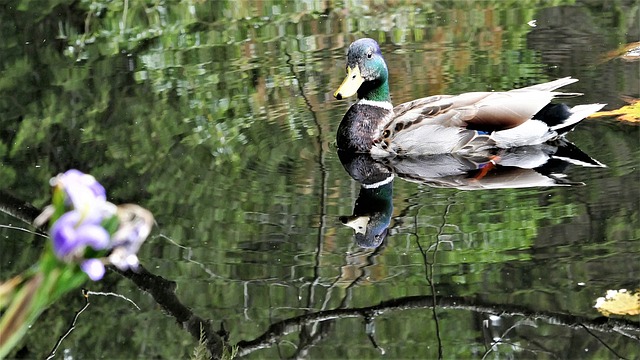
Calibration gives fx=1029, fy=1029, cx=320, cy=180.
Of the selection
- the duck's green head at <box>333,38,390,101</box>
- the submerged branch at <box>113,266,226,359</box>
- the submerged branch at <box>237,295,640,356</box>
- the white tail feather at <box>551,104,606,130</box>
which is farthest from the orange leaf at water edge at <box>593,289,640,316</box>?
the duck's green head at <box>333,38,390,101</box>

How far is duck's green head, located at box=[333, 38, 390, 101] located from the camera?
634 centimetres

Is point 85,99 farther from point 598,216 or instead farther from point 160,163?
point 598,216

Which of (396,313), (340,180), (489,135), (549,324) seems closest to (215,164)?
(340,180)

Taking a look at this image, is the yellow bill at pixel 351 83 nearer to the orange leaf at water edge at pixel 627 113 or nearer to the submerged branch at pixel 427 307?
the orange leaf at water edge at pixel 627 113

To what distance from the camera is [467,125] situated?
236 inches

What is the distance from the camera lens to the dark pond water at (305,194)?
159 inches

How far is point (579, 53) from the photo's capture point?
25.5 ft

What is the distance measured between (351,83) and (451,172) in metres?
1.00

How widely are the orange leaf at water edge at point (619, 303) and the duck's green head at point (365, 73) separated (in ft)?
8.51

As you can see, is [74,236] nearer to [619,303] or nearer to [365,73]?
[619,303]

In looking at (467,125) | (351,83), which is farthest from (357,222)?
(351,83)

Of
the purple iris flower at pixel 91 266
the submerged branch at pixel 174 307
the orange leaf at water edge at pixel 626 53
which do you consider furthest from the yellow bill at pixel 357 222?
the purple iris flower at pixel 91 266

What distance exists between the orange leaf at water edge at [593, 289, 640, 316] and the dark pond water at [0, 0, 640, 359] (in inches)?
2.1

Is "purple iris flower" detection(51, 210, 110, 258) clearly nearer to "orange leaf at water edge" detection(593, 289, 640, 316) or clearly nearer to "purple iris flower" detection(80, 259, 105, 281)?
"purple iris flower" detection(80, 259, 105, 281)
